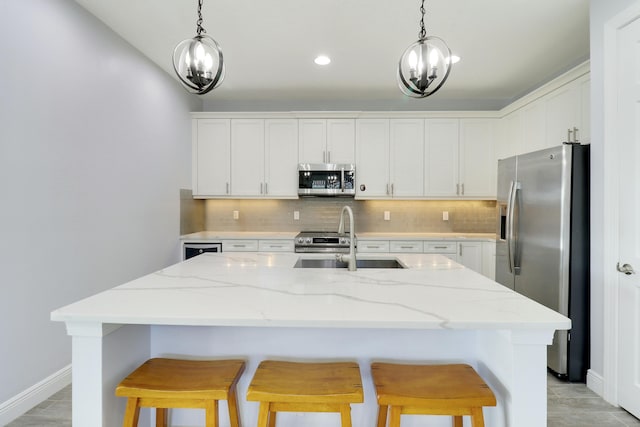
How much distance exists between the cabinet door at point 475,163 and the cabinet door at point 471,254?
660mm

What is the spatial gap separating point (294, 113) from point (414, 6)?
2.24 metres

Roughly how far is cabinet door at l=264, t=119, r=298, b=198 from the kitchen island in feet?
9.24

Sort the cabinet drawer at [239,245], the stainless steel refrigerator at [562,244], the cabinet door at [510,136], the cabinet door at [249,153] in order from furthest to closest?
1. the cabinet door at [249,153]
2. the cabinet drawer at [239,245]
3. the cabinet door at [510,136]
4. the stainless steel refrigerator at [562,244]

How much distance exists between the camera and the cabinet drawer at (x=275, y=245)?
450cm

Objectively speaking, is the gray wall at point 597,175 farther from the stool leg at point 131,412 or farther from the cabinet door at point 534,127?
the stool leg at point 131,412

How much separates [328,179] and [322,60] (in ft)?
4.83

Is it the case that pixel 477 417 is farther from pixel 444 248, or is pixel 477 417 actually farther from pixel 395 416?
pixel 444 248

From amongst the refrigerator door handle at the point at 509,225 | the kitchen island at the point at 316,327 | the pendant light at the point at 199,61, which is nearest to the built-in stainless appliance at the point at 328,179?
the refrigerator door handle at the point at 509,225

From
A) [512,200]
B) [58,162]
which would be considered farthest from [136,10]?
[512,200]

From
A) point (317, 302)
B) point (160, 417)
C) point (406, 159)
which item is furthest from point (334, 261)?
point (406, 159)

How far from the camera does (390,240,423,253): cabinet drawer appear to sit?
444 centimetres

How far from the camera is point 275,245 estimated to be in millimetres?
4500

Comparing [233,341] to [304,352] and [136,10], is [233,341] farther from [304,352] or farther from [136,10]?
[136,10]

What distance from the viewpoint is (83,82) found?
275cm
